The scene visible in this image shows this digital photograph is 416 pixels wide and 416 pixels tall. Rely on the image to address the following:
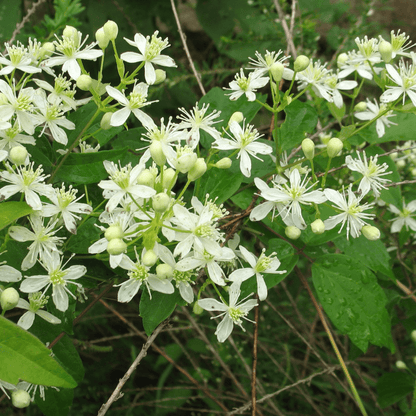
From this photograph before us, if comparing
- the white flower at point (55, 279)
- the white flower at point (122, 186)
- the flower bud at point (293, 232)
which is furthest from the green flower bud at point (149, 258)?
the flower bud at point (293, 232)

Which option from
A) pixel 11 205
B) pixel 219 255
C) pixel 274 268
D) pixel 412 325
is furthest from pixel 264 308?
pixel 11 205

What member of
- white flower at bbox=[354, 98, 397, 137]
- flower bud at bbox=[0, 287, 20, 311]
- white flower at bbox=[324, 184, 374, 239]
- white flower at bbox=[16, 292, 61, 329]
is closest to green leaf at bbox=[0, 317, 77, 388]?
flower bud at bbox=[0, 287, 20, 311]

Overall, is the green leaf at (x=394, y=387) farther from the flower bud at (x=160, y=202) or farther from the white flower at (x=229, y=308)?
the flower bud at (x=160, y=202)

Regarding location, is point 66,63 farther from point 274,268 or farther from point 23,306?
point 274,268

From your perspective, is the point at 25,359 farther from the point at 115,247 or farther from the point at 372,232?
the point at 372,232

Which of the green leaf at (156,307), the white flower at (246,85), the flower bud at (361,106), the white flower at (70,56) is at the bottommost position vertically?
the flower bud at (361,106)

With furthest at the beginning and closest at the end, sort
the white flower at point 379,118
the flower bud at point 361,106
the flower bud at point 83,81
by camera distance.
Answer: the flower bud at point 361,106 → the white flower at point 379,118 → the flower bud at point 83,81

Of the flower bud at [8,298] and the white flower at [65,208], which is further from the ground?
the white flower at [65,208]
